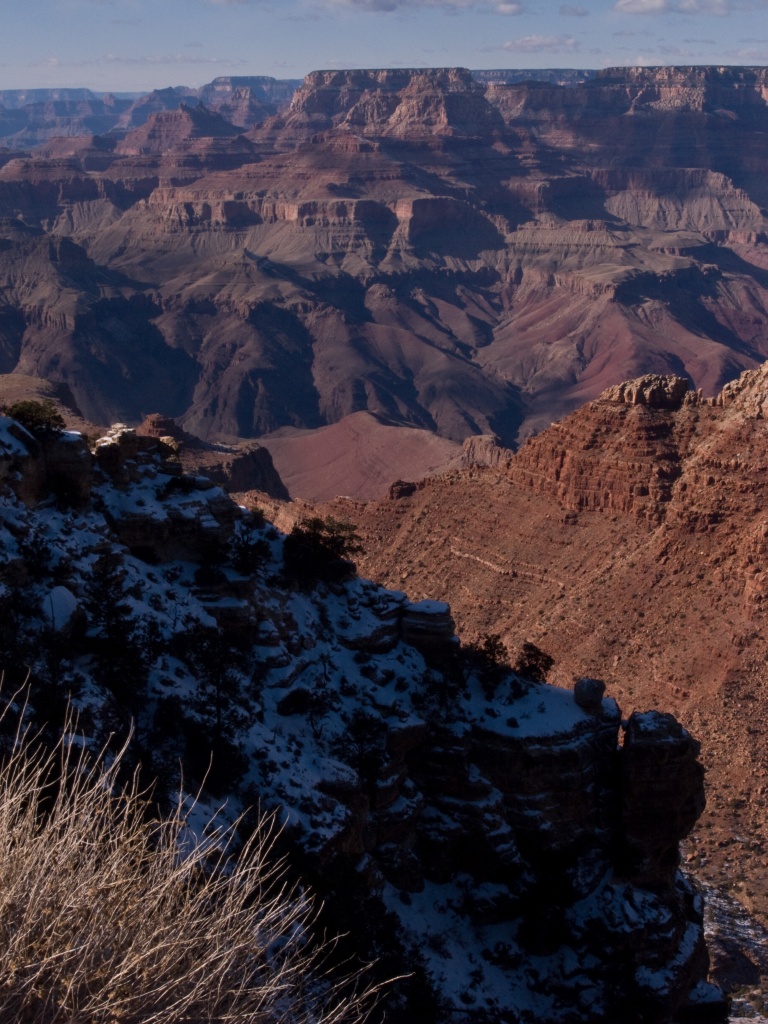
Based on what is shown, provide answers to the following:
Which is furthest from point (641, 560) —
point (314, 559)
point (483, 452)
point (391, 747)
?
point (483, 452)

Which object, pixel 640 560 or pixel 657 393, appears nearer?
pixel 640 560

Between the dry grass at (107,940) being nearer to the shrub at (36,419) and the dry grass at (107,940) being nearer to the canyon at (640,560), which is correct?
the shrub at (36,419)

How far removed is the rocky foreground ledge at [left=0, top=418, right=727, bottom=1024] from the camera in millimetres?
27719

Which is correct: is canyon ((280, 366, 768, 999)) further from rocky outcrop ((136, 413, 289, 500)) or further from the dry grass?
the dry grass

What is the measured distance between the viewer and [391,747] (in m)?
30.4

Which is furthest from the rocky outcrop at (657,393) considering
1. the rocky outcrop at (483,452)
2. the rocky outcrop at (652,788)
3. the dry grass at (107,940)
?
the dry grass at (107,940)

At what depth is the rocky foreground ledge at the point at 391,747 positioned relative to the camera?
27.7 metres

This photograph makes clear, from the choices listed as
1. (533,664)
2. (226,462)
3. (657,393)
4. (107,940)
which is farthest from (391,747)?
(226,462)

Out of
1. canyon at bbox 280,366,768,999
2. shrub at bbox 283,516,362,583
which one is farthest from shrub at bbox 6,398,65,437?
canyon at bbox 280,366,768,999

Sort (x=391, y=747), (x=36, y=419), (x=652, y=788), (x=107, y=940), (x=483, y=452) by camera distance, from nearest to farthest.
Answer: (x=107, y=940), (x=391, y=747), (x=652, y=788), (x=36, y=419), (x=483, y=452)

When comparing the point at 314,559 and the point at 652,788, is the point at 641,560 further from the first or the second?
the point at 652,788

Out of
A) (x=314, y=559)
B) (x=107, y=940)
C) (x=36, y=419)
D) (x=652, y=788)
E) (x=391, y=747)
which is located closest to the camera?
(x=107, y=940)

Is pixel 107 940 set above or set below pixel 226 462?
above

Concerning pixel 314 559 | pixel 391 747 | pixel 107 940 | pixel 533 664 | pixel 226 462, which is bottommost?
pixel 226 462
